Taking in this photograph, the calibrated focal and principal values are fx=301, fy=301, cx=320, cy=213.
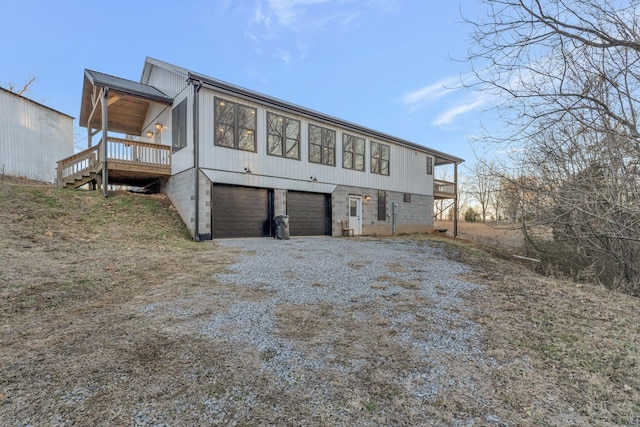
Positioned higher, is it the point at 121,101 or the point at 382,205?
the point at 121,101

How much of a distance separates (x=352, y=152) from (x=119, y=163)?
925 centimetres

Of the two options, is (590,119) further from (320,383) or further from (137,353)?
(137,353)

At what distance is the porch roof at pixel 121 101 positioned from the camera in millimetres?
10359

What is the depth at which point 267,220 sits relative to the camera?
11070mm

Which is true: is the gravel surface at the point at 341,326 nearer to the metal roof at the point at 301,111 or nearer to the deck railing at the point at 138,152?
the metal roof at the point at 301,111

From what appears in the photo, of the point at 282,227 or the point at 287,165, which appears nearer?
the point at 282,227

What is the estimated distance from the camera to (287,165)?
38.2 feet

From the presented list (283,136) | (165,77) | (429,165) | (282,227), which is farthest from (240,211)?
(429,165)

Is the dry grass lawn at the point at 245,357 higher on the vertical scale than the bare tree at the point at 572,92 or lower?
lower

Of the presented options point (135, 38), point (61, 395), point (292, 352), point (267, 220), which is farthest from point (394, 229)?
point (135, 38)

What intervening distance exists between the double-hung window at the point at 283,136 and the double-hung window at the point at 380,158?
462 cm

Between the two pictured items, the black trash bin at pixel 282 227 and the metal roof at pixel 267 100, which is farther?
the black trash bin at pixel 282 227

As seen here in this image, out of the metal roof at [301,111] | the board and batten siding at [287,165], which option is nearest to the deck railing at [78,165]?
the board and batten siding at [287,165]

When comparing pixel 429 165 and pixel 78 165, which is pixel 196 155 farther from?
pixel 429 165
